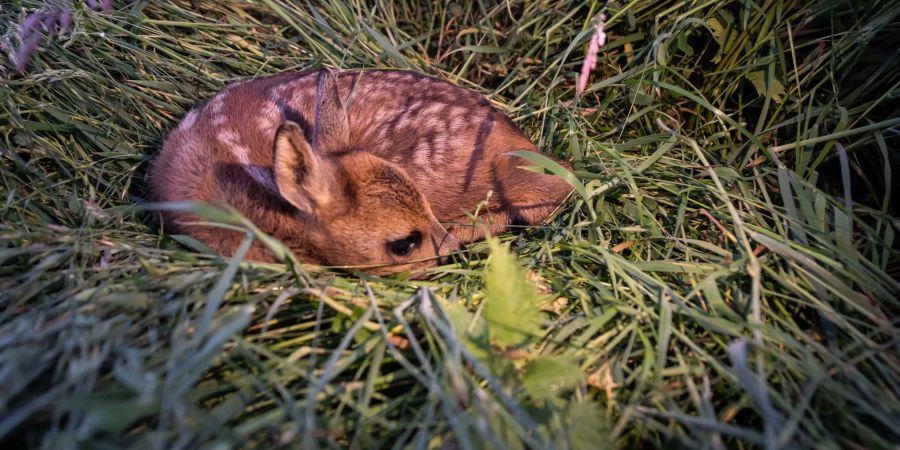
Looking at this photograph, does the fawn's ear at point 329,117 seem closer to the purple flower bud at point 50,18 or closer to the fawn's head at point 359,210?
the fawn's head at point 359,210

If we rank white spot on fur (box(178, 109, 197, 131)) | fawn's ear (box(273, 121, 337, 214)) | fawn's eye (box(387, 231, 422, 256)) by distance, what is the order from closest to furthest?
fawn's ear (box(273, 121, 337, 214)) < fawn's eye (box(387, 231, 422, 256)) < white spot on fur (box(178, 109, 197, 131))

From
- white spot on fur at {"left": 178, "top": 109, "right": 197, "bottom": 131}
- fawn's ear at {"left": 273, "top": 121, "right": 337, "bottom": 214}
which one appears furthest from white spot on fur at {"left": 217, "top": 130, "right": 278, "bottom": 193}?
white spot on fur at {"left": 178, "top": 109, "right": 197, "bottom": 131}

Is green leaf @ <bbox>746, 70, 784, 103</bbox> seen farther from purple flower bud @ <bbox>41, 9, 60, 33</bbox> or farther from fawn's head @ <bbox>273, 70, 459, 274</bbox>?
purple flower bud @ <bbox>41, 9, 60, 33</bbox>

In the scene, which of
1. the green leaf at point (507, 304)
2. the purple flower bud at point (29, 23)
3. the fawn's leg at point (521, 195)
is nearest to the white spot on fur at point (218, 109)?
the purple flower bud at point (29, 23)

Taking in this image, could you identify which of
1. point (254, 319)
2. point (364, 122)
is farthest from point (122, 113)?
point (254, 319)

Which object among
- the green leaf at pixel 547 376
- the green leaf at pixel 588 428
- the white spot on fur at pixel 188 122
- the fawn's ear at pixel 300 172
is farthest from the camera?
the white spot on fur at pixel 188 122

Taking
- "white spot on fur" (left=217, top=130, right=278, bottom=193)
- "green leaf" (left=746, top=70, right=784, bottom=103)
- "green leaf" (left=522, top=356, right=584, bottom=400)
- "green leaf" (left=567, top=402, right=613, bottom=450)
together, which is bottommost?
"green leaf" (left=567, top=402, right=613, bottom=450)

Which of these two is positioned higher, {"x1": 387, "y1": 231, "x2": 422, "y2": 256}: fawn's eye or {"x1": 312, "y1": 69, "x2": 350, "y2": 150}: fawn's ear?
{"x1": 312, "y1": 69, "x2": 350, "y2": 150}: fawn's ear

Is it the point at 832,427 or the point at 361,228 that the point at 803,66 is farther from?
the point at 361,228

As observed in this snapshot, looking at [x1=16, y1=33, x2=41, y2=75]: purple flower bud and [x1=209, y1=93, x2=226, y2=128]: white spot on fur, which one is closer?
[x1=16, y1=33, x2=41, y2=75]: purple flower bud
